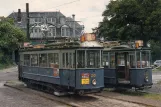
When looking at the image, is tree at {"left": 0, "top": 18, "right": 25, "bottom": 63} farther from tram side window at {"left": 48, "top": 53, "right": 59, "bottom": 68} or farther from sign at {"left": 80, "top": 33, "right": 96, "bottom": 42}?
sign at {"left": 80, "top": 33, "right": 96, "bottom": 42}

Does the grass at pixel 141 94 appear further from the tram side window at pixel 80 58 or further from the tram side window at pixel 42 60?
the tram side window at pixel 42 60

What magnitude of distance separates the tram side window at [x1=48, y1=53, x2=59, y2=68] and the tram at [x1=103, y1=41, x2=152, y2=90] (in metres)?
3.26

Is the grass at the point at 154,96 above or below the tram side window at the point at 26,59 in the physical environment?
below

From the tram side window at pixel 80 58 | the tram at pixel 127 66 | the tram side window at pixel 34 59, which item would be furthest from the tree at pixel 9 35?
the tram side window at pixel 80 58

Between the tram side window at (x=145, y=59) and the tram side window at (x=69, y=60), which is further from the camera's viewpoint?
the tram side window at (x=145, y=59)

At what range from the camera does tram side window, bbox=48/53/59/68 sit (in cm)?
1891

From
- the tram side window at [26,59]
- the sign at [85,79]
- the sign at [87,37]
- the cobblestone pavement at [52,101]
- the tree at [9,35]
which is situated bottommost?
the cobblestone pavement at [52,101]

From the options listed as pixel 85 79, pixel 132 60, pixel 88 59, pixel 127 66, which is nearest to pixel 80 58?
pixel 88 59

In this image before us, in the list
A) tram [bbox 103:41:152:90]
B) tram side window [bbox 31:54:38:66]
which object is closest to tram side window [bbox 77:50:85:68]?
tram [bbox 103:41:152:90]

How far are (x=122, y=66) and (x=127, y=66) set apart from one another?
0.45 metres

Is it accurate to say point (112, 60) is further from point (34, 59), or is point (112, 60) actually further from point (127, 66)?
point (34, 59)

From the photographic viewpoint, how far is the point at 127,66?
20.0 m

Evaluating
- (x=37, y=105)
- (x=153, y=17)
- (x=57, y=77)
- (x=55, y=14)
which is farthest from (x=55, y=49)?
(x=55, y=14)

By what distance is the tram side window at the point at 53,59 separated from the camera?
18.9 metres
